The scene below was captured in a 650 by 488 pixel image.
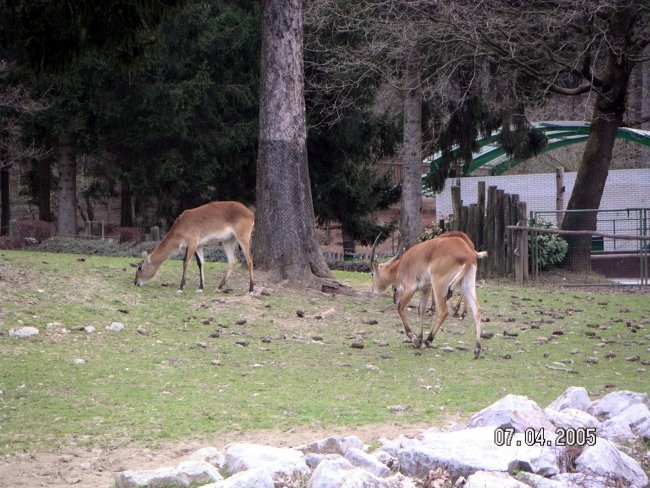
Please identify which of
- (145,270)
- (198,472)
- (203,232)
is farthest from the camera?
(203,232)

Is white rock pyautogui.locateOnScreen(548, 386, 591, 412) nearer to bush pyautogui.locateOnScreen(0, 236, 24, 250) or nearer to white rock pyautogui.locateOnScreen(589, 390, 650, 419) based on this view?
white rock pyautogui.locateOnScreen(589, 390, 650, 419)

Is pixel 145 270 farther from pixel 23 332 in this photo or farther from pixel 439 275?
pixel 439 275

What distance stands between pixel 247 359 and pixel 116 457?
4.12m

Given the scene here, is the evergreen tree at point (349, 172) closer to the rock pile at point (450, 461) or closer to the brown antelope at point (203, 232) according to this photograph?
the brown antelope at point (203, 232)

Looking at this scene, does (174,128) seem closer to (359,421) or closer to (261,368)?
(261,368)

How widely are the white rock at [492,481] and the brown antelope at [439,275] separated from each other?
5.50m

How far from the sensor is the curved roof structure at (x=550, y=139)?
95.1 ft

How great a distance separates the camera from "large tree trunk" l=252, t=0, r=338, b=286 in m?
17.0

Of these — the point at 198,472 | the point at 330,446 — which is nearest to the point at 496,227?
the point at 330,446

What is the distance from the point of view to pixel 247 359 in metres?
11.6

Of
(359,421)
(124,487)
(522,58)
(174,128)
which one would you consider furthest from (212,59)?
(124,487)

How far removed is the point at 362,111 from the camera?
29.6 metres

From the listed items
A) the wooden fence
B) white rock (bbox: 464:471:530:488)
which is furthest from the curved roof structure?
white rock (bbox: 464:471:530:488)

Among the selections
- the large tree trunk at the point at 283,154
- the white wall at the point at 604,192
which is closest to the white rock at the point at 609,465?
the large tree trunk at the point at 283,154
